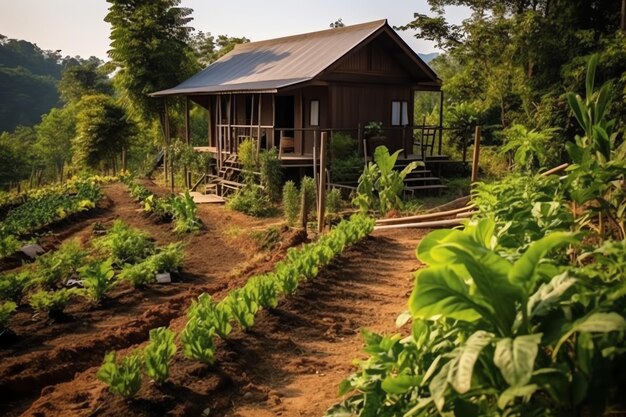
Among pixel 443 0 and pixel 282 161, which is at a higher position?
pixel 443 0

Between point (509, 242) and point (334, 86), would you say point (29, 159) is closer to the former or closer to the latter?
point (334, 86)

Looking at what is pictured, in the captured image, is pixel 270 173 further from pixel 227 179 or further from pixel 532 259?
pixel 532 259

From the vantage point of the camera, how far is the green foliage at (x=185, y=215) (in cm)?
1327

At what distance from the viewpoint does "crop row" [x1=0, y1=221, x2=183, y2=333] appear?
736 centimetres

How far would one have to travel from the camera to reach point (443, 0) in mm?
23875

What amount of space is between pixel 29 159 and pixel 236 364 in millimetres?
51437

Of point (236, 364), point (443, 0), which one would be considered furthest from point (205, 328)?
point (443, 0)

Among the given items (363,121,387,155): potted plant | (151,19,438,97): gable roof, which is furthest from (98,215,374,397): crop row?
(363,121,387,155): potted plant

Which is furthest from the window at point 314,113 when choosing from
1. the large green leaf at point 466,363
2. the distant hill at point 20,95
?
the distant hill at point 20,95

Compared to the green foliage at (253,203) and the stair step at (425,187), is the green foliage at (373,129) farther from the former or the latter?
the green foliage at (253,203)

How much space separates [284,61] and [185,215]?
30.5 ft

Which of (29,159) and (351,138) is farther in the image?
(29,159)

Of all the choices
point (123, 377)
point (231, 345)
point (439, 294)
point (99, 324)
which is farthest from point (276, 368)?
point (99, 324)

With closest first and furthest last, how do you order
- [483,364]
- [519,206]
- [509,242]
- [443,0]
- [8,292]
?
[483,364] → [509,242] → [519,206] → [8,292] → [443,0]
